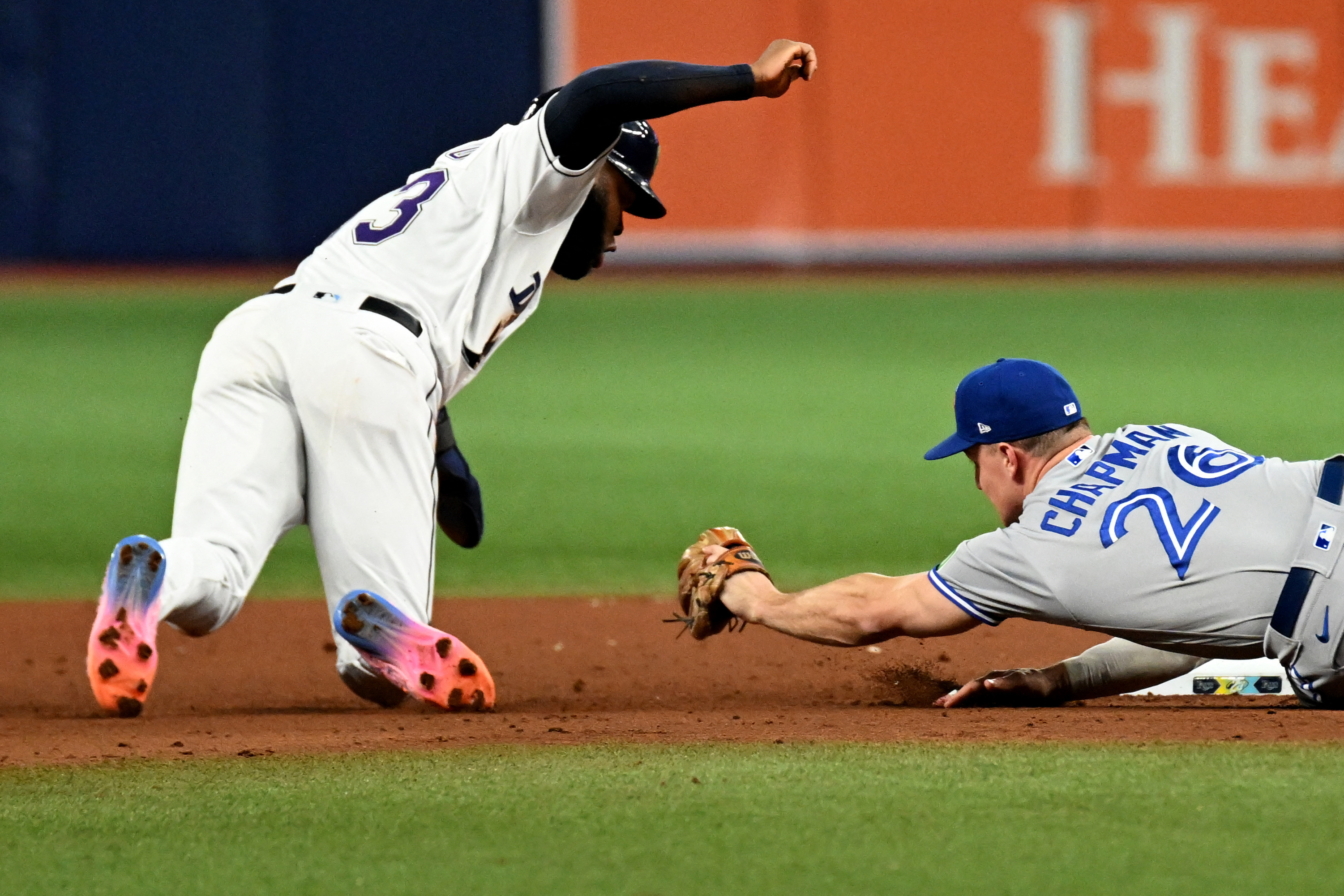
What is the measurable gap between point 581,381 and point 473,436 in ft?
6.54

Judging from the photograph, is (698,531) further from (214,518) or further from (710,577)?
(214,518)

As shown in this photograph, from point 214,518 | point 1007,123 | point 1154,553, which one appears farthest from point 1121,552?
point 1007,123

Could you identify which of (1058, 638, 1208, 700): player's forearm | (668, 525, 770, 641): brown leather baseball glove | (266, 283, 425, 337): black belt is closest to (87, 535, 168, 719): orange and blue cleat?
(266, 283, 425, 337): black belt

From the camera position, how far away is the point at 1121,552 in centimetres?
373

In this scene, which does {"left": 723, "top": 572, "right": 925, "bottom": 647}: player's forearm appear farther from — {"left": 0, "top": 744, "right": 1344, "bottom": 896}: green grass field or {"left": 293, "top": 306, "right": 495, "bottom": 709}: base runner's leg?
{"left": 293, "top": 306, "right": 495, "bottom": 709}: base runner's leg

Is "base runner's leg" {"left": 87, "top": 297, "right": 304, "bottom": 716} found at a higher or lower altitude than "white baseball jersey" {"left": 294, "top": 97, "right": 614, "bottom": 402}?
lower

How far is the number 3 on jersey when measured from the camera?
14.3 ft

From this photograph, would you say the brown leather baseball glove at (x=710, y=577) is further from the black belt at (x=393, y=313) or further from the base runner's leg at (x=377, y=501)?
the black belt at (x=393, y=313)

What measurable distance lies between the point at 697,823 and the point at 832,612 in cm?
96

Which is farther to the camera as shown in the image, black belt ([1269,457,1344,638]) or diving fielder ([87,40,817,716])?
diving fielder ([87,40,817,716])

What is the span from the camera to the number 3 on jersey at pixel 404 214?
171 inches

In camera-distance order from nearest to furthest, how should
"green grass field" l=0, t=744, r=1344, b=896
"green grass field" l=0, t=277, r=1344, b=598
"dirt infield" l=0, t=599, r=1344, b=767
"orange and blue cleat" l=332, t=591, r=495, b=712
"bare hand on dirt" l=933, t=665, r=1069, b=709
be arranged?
"green grass field" l=0, t=744, r=1344, b=896 < "dirt infield" l=0, t=599, r=1344, b=767 < "orange and blue cleat" l=332, t=591, r=495, b=712 < "bare hand on dirt" l=933, t=665, r=1069, b=709 < "green grass field" l=0, t=277, r=1344, b=598

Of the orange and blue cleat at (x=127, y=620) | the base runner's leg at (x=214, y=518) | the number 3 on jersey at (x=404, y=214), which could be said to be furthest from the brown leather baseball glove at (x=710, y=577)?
the orange and blue cleat at (x=127, y=620)

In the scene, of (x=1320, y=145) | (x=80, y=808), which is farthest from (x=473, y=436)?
(x=1320, y=145)
